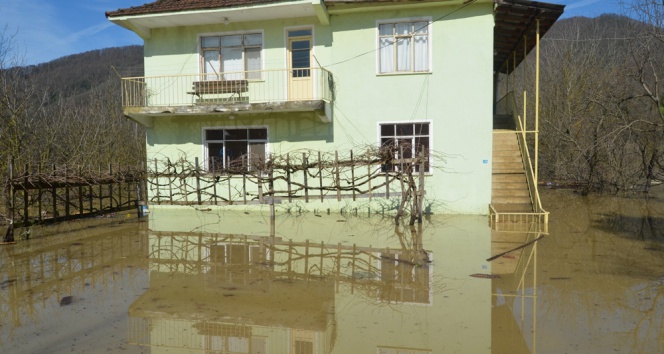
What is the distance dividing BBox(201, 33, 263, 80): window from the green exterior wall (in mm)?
Result: 268

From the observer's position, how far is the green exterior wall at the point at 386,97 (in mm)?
13109

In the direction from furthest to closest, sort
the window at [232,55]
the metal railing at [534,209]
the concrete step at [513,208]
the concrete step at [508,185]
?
the window at [232,55] < the concrete step at [508,185] < the concrete step at [513,208] < the metal railing at [534,209]

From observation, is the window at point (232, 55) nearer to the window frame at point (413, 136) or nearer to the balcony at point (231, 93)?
the balcony at point (231, 93)

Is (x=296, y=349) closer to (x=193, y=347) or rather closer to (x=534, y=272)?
(x=193, y=347)

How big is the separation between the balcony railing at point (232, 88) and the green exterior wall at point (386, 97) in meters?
0.41

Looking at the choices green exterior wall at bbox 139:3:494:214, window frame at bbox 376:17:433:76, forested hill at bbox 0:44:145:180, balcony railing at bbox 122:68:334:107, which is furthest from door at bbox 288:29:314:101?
forested hill at bbox 0:44:145:180

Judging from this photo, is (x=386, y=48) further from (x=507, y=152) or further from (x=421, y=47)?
(x=507, y=152)

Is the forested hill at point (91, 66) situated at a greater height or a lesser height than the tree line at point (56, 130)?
greater

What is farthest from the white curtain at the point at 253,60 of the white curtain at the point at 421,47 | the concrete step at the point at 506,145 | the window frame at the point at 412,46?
the concrete step at the point at 506,145


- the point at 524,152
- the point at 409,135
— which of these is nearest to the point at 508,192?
the point at 524,152

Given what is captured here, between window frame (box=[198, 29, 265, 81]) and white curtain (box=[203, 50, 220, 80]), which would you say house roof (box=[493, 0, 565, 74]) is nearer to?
window frame (box=[198, 29, 265, 81])

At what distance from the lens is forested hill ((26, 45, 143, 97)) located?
43000mm

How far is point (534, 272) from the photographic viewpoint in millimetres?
6875

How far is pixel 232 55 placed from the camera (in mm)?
14844
